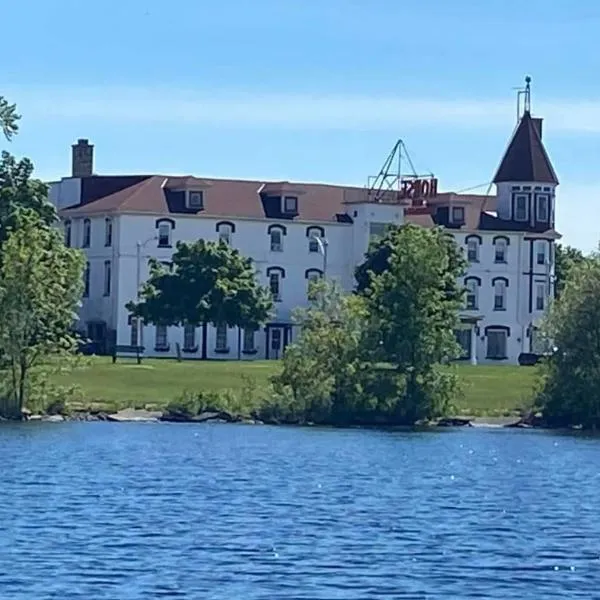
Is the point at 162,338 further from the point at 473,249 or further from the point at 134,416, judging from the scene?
the point at 134,416

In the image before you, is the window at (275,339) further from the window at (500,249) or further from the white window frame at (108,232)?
the window at (500,249)

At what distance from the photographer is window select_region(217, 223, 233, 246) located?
15262 centimetres

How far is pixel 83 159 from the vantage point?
161750 millimetres

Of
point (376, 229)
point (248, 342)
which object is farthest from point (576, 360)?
point (376, 229)

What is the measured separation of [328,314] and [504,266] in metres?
54.7

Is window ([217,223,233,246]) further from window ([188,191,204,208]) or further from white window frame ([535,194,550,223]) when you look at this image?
white window frame ([535,194,550,223])

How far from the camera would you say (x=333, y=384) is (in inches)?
4139

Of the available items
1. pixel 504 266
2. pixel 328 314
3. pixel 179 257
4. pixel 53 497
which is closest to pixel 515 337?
pixel 504 266

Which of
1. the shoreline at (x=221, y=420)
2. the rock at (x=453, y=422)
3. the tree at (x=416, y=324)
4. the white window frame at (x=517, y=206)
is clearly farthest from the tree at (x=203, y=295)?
the rock at (x=453, y=422)

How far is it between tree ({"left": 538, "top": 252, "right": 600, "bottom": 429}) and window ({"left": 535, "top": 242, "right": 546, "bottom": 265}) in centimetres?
5466

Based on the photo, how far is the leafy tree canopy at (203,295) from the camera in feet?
460

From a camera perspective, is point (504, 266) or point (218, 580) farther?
point (504, 266)

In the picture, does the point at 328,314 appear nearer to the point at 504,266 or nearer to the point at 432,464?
the point at 432,464

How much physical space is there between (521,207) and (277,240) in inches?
748
